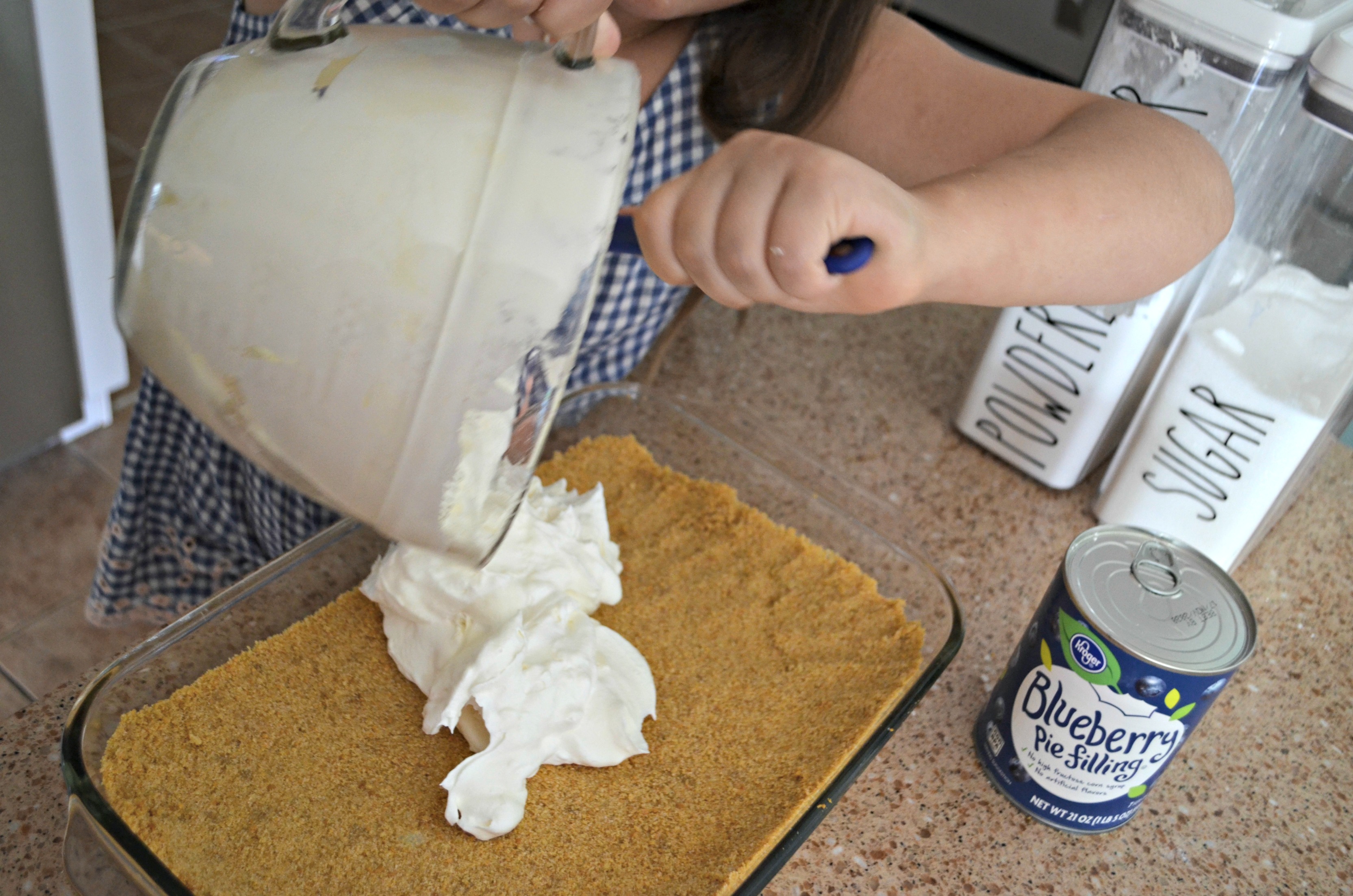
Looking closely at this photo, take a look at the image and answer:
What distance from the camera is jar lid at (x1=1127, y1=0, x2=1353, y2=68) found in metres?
0.63

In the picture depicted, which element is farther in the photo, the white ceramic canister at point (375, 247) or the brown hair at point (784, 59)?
the brown hair at point (784, 59)

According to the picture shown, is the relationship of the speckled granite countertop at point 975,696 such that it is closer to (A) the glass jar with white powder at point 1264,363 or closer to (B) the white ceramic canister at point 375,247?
(A) the glass jar with white powder at point 1264,363

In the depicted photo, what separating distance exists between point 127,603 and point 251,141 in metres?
0.77

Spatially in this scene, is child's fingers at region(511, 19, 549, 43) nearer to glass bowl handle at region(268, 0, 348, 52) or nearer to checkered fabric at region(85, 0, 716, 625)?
glass bowl handle at region(268, 0, 348, 52)

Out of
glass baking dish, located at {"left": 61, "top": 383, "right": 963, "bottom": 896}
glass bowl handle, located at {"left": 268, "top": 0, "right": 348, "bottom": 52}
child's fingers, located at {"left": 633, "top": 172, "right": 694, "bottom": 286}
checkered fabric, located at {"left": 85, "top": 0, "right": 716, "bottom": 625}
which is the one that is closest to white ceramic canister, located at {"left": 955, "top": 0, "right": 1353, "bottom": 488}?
glass baking dish, located at {"left": 61, "top": 383, "right": 963, "bottom": 896}

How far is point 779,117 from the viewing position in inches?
32.3

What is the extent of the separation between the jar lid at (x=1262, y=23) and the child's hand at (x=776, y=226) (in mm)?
324

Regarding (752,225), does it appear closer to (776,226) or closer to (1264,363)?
(776,226)

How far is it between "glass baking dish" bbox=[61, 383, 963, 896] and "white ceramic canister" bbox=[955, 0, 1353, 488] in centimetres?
17

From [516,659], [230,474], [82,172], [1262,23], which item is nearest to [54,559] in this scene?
[82,172]

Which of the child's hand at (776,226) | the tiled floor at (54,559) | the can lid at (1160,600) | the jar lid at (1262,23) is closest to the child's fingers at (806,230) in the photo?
the child's hand at (776,226)

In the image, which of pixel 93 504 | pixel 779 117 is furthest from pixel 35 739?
pixel 93 504

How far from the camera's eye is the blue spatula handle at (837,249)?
Answer: 0.43m

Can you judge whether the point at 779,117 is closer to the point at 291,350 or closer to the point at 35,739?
the point at 291,350
